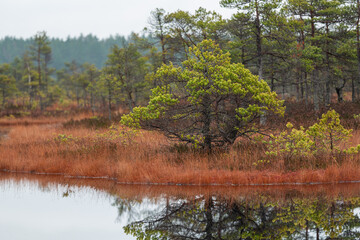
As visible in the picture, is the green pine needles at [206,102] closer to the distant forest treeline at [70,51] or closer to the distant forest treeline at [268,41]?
the distant forest treeline at [268,41]

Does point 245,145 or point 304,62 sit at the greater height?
point 304,62

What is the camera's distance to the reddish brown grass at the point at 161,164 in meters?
9.77

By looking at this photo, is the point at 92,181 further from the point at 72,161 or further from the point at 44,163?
the point at 44,163

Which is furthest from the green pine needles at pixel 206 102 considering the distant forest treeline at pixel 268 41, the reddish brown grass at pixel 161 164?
the distant forest treeline at pixel 268 41

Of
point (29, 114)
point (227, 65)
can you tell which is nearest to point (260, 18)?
point (227, 65)

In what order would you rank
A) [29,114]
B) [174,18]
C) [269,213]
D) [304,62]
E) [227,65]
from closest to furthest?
[269,213] < [227,65] < [304,62] < [174,18] < [29,114]

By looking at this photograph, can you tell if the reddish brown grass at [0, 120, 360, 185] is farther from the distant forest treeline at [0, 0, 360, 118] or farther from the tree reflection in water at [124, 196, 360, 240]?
the distant forest treeline at [0, 0, 360, 118]

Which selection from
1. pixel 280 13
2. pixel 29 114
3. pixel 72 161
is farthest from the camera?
pixel 29 114

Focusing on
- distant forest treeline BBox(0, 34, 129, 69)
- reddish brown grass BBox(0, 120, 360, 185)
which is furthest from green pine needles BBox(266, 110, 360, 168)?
distant forest treeline BBox(0, 34, 129, 69)

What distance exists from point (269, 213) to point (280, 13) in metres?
14.5

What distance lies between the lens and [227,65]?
10703mm

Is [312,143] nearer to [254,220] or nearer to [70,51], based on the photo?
[254,220]

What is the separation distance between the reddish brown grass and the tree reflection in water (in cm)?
190

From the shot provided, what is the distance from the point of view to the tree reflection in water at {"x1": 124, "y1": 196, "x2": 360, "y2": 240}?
5.73 m
